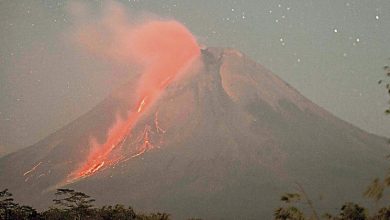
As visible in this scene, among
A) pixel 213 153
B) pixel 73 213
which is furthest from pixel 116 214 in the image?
pixel 213 153

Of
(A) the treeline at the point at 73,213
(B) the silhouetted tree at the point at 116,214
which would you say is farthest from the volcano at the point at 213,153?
(A) the treeline at the point at 73,213

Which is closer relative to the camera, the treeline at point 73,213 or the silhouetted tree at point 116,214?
the treeline at point 73,213

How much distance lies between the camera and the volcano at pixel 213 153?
10012 centimetres

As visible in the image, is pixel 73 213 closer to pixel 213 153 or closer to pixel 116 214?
pixel 116 214

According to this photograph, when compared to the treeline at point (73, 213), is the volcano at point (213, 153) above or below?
above

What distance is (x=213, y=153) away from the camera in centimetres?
12419

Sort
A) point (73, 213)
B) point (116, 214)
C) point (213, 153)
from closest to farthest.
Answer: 1. point (73, 213)
2. point (116, 214)
3. point (213, 153)

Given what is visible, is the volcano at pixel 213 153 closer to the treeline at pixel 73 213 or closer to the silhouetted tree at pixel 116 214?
the silhouetted tree at pixel 116 214

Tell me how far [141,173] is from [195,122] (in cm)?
3312

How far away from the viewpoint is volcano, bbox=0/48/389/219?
328 feet

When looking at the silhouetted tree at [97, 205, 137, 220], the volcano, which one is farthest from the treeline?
the volcano

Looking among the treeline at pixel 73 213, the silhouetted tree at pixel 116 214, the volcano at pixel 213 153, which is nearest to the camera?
the treeline at pixel 73 213

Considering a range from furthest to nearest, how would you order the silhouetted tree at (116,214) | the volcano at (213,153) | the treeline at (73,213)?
the volcano at (213,153), the silhouetted tree at (116,214), the treeline at (73,213)

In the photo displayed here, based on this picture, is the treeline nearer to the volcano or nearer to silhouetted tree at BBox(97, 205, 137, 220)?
silhouetted tree at BBox(97, 205, 137, 220)
